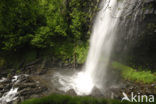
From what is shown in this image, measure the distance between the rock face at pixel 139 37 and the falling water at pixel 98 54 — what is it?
29.2 inches

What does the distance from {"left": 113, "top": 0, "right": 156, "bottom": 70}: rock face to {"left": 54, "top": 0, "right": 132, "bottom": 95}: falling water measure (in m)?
0.74

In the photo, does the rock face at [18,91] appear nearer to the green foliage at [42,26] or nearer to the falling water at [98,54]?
the falling water at [98,54]

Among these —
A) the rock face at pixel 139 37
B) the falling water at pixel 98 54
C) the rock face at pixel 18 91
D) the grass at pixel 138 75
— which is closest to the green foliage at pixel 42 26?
the falling water at pixel 98 54

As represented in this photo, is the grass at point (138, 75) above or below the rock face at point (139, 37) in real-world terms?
below

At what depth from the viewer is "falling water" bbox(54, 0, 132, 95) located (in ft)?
21.5

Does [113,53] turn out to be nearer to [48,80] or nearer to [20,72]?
[48,80]

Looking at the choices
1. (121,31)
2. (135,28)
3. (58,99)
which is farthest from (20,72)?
(135,28)

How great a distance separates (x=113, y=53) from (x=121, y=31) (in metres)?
2.38

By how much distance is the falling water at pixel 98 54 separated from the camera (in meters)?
6.55

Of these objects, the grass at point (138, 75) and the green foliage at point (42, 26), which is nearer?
the grass at point (138, 75)

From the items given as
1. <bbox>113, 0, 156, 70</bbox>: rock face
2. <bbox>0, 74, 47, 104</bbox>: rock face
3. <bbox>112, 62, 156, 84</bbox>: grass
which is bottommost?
<bbox>0, 74, 47, 104</bbox>: rock face

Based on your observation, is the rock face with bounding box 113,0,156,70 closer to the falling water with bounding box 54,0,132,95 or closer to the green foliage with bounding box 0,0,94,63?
the falling water with bounding box 54,0,132,95

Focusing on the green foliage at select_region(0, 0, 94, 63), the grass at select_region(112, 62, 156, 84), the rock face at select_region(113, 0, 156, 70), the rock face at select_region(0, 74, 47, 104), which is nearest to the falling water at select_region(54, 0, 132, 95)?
the rock face at select_region(113, 0, 156, 70)

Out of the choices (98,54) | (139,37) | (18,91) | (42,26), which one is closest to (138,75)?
(139,37)
